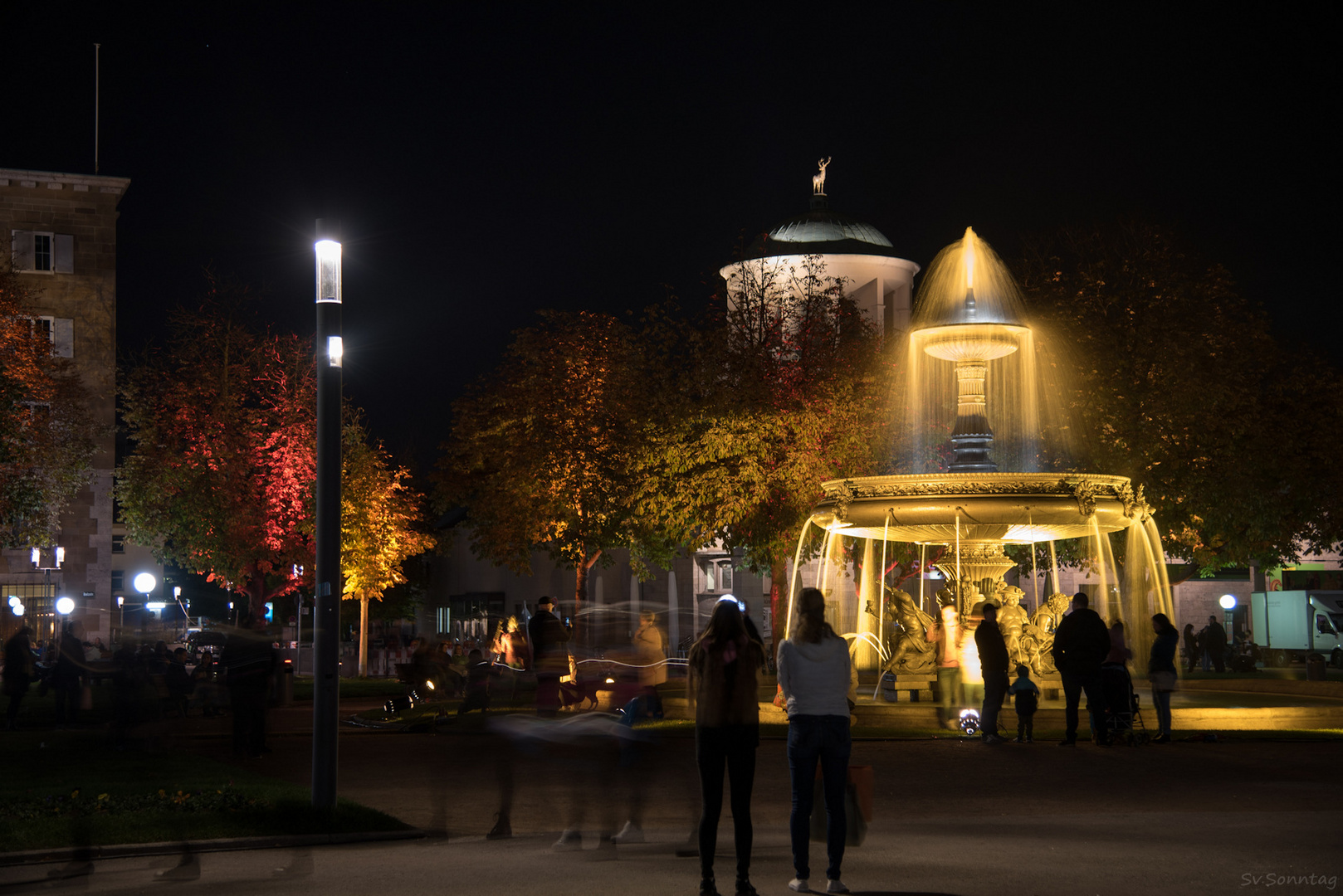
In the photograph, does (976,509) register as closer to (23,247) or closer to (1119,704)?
(1119,704)

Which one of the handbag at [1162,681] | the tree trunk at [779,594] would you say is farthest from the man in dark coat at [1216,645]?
the handbag at [1162,681]

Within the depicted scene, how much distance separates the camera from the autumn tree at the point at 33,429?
1367 inches

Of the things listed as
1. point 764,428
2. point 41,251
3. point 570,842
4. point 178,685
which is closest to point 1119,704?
point 570,842

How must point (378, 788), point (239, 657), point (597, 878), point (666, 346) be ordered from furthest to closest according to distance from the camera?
point (666, 346) < point (239, 657) < point (378, 788) < point (597, 878)

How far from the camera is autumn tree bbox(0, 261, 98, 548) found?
1367 inches

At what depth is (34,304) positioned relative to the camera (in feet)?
153

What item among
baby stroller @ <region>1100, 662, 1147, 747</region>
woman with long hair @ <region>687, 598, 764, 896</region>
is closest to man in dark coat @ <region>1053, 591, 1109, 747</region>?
baby stroller @ <region>1100, 662, 1147, 747</region>

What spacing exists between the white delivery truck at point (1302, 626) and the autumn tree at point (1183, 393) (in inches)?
Result: 681

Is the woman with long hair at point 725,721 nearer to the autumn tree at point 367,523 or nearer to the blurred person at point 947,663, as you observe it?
the blurred person at point 947,663

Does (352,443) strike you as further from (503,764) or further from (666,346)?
(503,764)

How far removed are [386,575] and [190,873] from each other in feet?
126

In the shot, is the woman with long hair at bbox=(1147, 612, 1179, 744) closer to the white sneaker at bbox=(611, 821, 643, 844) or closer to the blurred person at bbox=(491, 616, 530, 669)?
the white sneaker at bbox=(611, 821, 643, 844)

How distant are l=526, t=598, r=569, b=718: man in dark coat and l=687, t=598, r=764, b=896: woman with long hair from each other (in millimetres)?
3204

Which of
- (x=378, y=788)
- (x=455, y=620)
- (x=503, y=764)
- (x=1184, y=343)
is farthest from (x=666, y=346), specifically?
(x=455, y=620)
